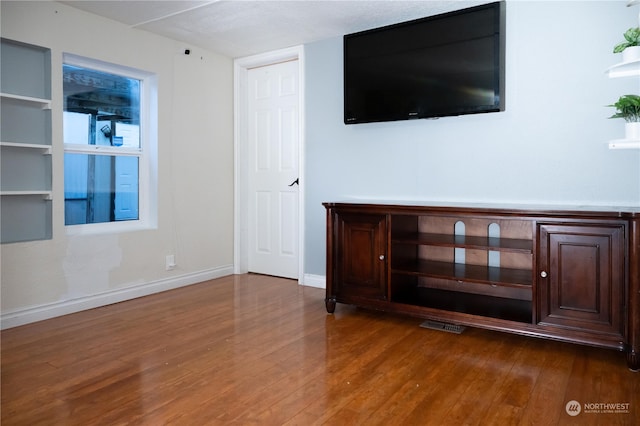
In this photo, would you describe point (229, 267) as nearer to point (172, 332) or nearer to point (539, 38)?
point (172, 332)

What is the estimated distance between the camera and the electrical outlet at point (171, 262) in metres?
3.98

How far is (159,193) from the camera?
388cm

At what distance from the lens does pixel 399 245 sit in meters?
3.07

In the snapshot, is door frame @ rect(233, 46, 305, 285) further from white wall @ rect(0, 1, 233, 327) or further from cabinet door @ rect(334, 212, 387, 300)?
cabinet door @ rect(334, 212, 387, 300)

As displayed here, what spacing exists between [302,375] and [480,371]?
90 centimetres

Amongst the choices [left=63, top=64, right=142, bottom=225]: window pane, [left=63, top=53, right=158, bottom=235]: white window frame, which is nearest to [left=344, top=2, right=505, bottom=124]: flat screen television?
[left=63, top=53, right=158, bottom=235]: white window frame

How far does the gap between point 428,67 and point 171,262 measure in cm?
273

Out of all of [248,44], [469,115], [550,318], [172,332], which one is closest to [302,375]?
[172,332]

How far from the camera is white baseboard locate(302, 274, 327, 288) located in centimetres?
401

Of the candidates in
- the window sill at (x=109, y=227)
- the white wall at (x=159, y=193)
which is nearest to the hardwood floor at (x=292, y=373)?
the white wall at (x=159, y=193)

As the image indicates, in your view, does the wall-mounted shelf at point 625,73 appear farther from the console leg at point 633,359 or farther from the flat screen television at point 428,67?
the console leg at point 633,359

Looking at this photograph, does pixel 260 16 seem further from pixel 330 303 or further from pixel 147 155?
pixel 330 303

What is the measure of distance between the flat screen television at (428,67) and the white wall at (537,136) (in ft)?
0.61

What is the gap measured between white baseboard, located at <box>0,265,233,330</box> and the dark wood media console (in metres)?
1.60
